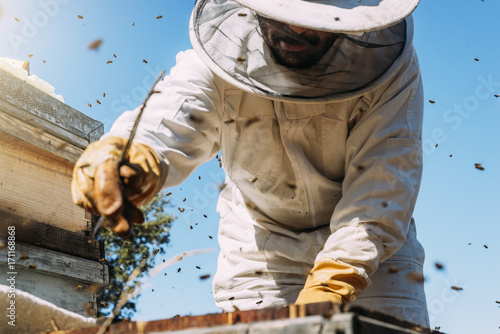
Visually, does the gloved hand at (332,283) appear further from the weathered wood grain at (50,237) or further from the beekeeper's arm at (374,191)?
the weathered wood grain at (50,237)

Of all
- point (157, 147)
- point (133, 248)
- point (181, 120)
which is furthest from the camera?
point (133, 248)

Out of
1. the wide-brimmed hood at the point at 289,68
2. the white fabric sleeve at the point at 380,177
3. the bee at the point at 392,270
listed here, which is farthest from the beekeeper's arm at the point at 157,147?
the bee at the point at 392,270

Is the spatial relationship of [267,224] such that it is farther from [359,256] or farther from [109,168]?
[109,168]

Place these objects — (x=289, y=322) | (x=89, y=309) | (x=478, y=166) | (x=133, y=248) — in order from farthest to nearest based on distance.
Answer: (x=133, y=248), (x=89, y=309), (x=478, y=166), (x=289, y=322)

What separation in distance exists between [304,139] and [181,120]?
540 millimetres

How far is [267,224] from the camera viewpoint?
8.46 feet

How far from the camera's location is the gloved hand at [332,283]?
1.99m

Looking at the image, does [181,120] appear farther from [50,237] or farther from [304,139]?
[50,237]

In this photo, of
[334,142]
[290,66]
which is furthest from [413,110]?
[290,66]

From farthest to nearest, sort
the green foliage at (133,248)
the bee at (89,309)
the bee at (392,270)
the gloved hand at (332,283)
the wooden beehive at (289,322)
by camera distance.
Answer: the green foliage at (133,248) → the bee at (89,309) → the bee at (392,270) → the gloved hand at (332,283) → the wooden beehive at (289,322)

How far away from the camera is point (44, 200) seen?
330 cm

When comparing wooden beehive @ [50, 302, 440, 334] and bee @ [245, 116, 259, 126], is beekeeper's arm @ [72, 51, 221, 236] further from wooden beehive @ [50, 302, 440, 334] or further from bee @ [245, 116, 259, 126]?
wooden beehive @ [50, 302, 440, 334]

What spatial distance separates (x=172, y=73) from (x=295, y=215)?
0.82 meters

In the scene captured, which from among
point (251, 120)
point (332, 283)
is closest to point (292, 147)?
point (251, 120)
